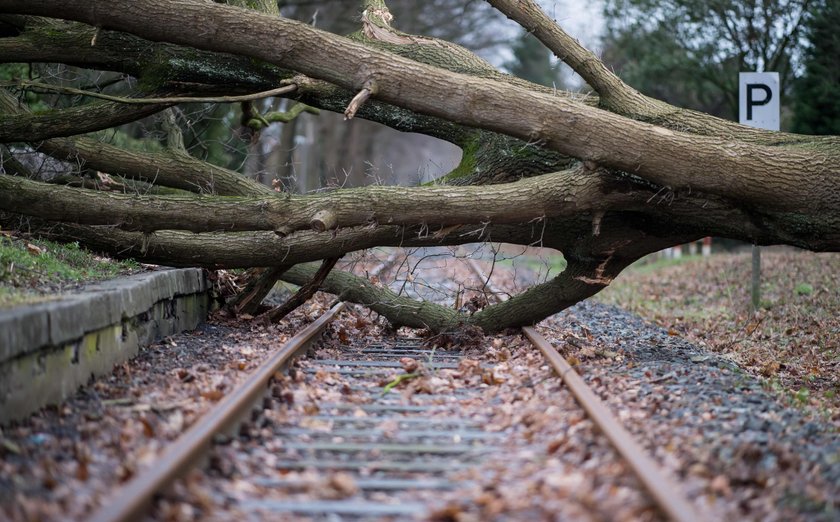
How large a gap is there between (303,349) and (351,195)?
1497mm

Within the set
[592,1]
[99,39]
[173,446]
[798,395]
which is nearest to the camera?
[173,446]

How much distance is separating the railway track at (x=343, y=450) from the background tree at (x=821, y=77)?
17287mm

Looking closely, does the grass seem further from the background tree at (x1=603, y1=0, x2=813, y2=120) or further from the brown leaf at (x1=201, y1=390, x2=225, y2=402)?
the background tree at (x1=603, y1=0, x2=813, y2=120)

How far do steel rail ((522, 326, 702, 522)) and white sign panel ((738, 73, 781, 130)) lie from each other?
22.3 ft

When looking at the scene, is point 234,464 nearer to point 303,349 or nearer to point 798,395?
point 303,349

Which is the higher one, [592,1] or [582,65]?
[592,1]

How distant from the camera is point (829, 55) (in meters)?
21.7

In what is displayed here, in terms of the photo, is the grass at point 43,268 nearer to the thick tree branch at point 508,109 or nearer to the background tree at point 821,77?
the thick tree branch at point 508,109

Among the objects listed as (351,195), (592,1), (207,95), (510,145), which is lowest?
(351,195)

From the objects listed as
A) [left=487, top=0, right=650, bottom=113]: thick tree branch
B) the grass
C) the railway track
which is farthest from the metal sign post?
the grass

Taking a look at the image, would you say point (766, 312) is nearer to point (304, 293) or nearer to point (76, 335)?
point (304, 293)

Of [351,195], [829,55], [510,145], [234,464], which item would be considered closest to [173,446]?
[234,464]

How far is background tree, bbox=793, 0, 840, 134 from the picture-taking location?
21.2 meters

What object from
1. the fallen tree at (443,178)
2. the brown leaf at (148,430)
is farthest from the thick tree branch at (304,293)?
the brown leaf at (148,430)
